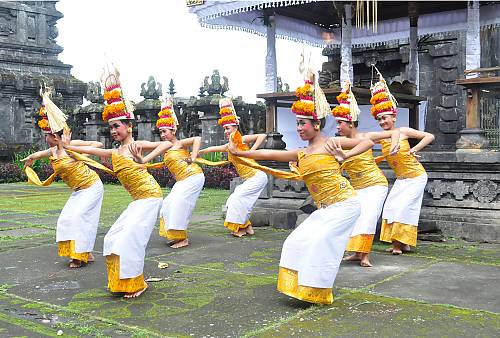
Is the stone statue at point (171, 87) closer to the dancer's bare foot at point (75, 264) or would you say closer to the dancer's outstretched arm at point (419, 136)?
the dancer's outstretched arm at point (419, 136)

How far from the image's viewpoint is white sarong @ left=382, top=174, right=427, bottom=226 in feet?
25.8

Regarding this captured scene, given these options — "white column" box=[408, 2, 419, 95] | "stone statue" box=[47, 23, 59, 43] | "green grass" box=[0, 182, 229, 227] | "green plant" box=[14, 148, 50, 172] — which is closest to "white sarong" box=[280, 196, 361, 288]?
"green grass" box=[0, 182, 229, 227]

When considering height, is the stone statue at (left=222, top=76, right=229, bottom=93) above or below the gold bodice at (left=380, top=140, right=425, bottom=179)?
A: above

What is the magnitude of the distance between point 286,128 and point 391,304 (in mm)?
6704

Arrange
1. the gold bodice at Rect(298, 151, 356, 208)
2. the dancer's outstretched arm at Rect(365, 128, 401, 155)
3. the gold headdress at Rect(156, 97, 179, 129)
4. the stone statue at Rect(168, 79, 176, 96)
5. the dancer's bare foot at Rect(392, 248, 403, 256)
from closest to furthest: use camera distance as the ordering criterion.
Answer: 1. the gold bodice at Rect(298, 151, 356, 208)
2. the dancer's outstretched arm at Rect(365, 128, 401, 155)
3. the dancer's bare foot at Rect(392, 248, 403, 256)
4. the gold headdress at Rect(156, 97, 179, 129)
5. the stone statue at Rect(168, 79, 176, 96)

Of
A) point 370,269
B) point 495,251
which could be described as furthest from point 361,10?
point 370,269

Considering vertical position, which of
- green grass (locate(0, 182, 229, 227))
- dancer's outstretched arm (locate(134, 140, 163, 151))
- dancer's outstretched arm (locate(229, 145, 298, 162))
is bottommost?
green grass (locate(0, 182, 229, 227))

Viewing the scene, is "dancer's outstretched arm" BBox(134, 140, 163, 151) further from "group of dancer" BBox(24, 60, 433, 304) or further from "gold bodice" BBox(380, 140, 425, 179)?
"gold bodice" BBox(380, 140, 425, 179)

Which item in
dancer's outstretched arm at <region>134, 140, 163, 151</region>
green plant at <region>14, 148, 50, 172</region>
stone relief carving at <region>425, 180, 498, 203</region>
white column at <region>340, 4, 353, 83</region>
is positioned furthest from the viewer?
green plant at <region>14, 148, 50, 172</region>

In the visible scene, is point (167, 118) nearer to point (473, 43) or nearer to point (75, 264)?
point (75, 264)

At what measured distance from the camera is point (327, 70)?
1596 centimetres

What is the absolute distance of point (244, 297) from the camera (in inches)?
224

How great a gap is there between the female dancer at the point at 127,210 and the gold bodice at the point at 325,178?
66.4 inches

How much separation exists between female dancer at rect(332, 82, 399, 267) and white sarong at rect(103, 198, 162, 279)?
7.92ft
